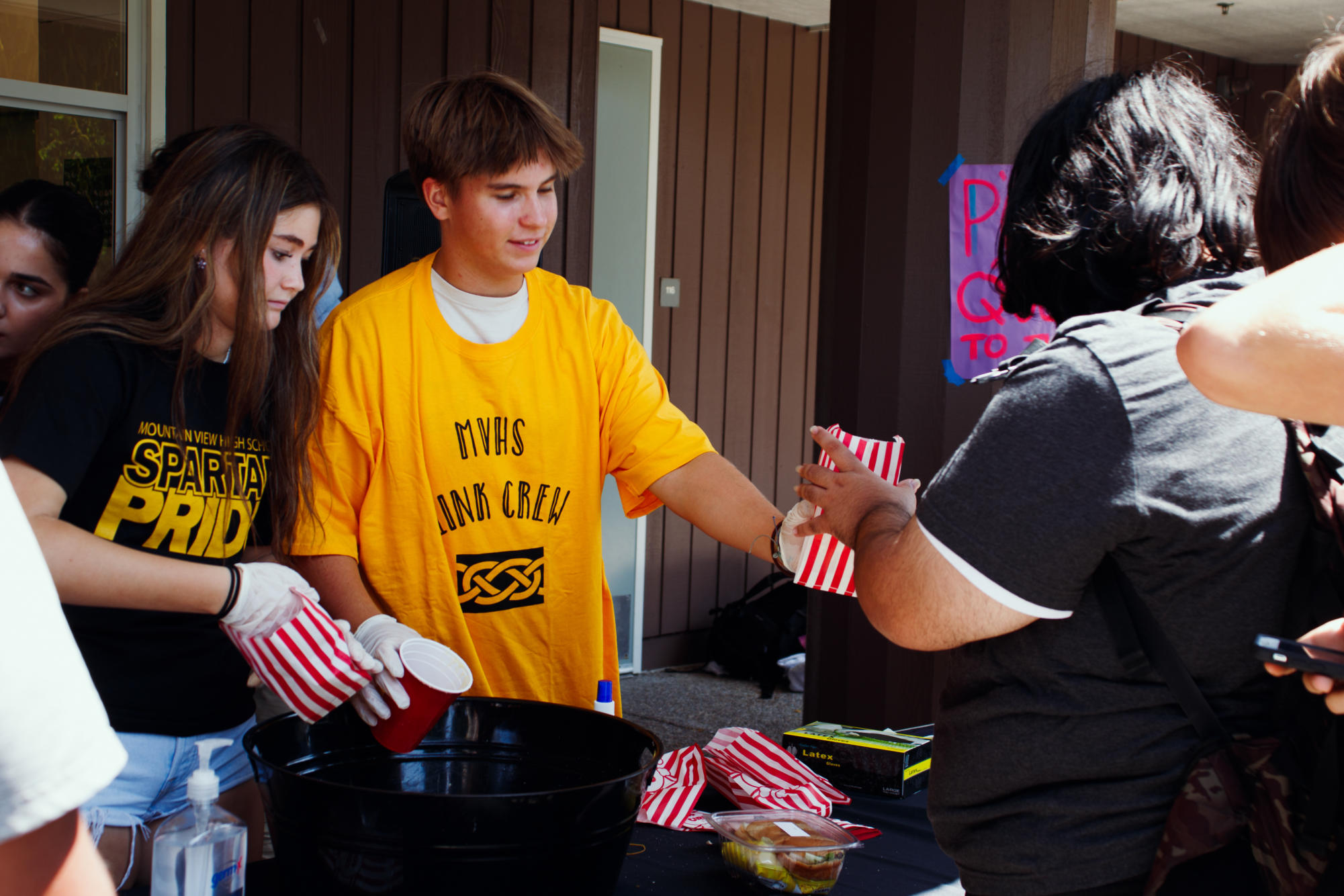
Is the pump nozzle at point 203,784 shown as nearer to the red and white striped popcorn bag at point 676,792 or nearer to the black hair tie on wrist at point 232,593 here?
the black hair tie on wrist at point 232,593

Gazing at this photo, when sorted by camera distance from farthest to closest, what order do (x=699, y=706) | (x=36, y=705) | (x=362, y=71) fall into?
(x=699, y=706), (x=362, y=71), (x=36, y=705)

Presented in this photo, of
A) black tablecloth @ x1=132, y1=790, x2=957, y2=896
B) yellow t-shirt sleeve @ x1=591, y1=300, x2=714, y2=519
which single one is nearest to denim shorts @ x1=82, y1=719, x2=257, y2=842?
black tablecloth @ x1=132, y1=790, x2=957, y2=896

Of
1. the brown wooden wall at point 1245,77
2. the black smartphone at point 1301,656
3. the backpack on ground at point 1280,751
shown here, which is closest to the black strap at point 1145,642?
the backpack on ground at point 1280,751

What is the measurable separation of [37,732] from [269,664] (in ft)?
2.55

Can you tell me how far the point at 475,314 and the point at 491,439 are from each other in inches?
8.3

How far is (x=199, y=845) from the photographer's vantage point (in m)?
1.15

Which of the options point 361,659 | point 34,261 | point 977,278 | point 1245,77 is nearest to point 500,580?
point 361,659

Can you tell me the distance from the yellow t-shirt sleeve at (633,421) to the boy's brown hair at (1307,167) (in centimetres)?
105

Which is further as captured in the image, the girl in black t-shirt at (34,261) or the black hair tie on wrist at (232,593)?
the girl in black t-shirt at (34,261)

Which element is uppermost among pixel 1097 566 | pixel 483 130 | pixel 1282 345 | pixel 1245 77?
pixel 1245 77

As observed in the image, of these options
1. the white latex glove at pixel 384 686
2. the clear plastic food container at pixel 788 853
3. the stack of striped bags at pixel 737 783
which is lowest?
the stack of striped bags at pixel 737 783

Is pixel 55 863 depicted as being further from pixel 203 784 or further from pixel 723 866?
pixel 723 866

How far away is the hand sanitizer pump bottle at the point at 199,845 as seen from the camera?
3.78 ft

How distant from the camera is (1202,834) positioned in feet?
3.06
